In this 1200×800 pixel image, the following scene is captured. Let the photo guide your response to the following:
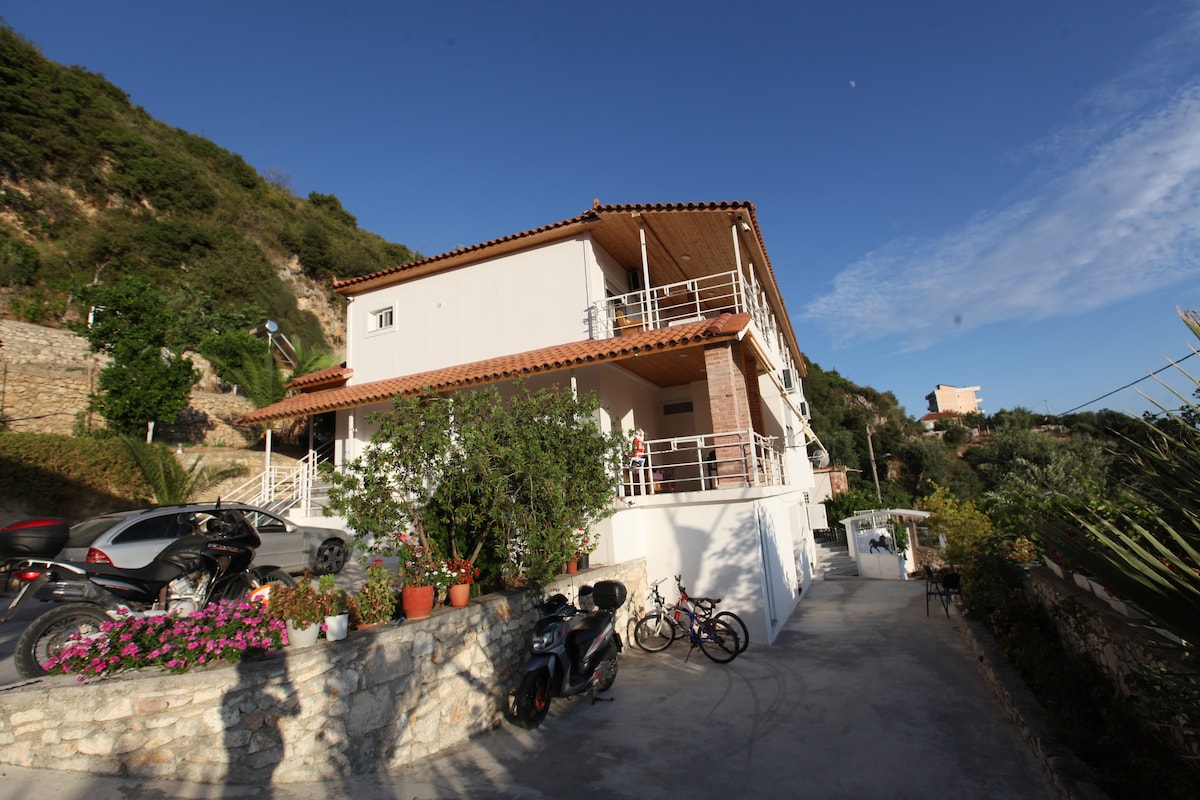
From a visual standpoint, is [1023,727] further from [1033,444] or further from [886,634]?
[1033,444]

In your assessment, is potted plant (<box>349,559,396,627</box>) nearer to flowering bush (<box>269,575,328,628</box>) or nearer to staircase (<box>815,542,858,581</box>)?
flowering bush (<box>269,575,328,628</box>)

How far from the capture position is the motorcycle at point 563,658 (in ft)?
18.2

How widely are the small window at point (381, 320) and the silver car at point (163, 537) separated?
22.1 ft

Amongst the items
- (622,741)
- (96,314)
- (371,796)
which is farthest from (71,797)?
(96,314)

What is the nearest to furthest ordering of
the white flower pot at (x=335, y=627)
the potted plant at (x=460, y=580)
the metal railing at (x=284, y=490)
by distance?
the white flower pot at (x=335, y=627), the potted plant at (x=460, y=580), the metal railing at (x=284, y=490)

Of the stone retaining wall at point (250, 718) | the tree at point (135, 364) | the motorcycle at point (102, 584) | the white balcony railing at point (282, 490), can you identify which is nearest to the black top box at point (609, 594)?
the stone retaining wall at point (250, 718)

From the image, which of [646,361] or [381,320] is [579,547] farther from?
[381,320]

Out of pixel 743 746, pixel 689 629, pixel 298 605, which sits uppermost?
pixel 298 605

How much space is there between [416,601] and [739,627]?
17.1ft

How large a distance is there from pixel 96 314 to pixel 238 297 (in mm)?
13331

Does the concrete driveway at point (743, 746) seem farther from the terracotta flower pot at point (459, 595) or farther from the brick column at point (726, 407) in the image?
the brick column at point (726, 407)

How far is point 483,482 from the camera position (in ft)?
21.4

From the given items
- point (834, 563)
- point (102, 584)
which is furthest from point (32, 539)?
point (834, 563)

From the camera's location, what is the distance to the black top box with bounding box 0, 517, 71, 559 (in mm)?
5473
